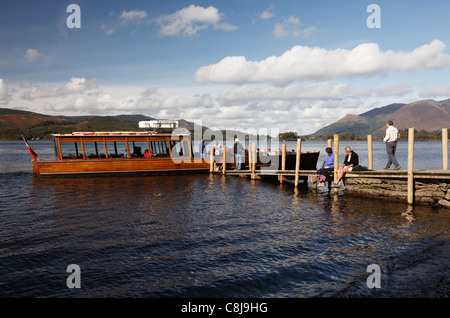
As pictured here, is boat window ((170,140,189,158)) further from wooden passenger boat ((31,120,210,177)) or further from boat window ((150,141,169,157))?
boat window ((150,141,169,157))

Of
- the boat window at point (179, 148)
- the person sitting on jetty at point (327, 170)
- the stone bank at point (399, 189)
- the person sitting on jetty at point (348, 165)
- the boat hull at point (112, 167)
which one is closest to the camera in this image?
the stone bank at point (399, 189)

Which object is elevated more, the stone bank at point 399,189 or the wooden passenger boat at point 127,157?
the wooden passenger boat at point 127,157

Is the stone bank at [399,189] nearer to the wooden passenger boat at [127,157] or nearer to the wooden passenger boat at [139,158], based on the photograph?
the wooden passenger boat at [139,158]

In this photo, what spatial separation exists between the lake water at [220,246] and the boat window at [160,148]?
34.4 ft

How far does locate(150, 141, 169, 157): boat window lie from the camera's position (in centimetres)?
2762

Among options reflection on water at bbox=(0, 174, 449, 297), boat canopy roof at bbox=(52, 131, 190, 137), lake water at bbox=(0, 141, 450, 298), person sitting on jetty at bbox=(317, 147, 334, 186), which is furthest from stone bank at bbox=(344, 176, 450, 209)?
boat canopy roof at bbox=(52, 131, 190, 137)

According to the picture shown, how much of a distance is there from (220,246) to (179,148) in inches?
750

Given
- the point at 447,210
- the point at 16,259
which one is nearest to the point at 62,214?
the point at 16,259

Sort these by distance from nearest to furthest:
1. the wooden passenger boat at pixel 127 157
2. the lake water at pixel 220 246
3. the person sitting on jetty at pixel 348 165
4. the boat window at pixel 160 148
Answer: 1. the lake water at pixel 220 246
2. the person sitting on jetty at pixel 348 165
3. the wooden passenger boat at pixel 127 157
4. the boat window at pixel 160 148

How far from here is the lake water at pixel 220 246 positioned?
23.5 ft

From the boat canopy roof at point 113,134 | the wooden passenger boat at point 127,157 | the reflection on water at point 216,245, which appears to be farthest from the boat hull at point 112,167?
the reflection on water at point 216,245

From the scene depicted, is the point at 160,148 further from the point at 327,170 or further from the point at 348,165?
the point at 348,165

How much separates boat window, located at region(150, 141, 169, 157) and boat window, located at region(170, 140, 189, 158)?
55cm

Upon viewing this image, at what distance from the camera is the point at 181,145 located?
2806 cm
